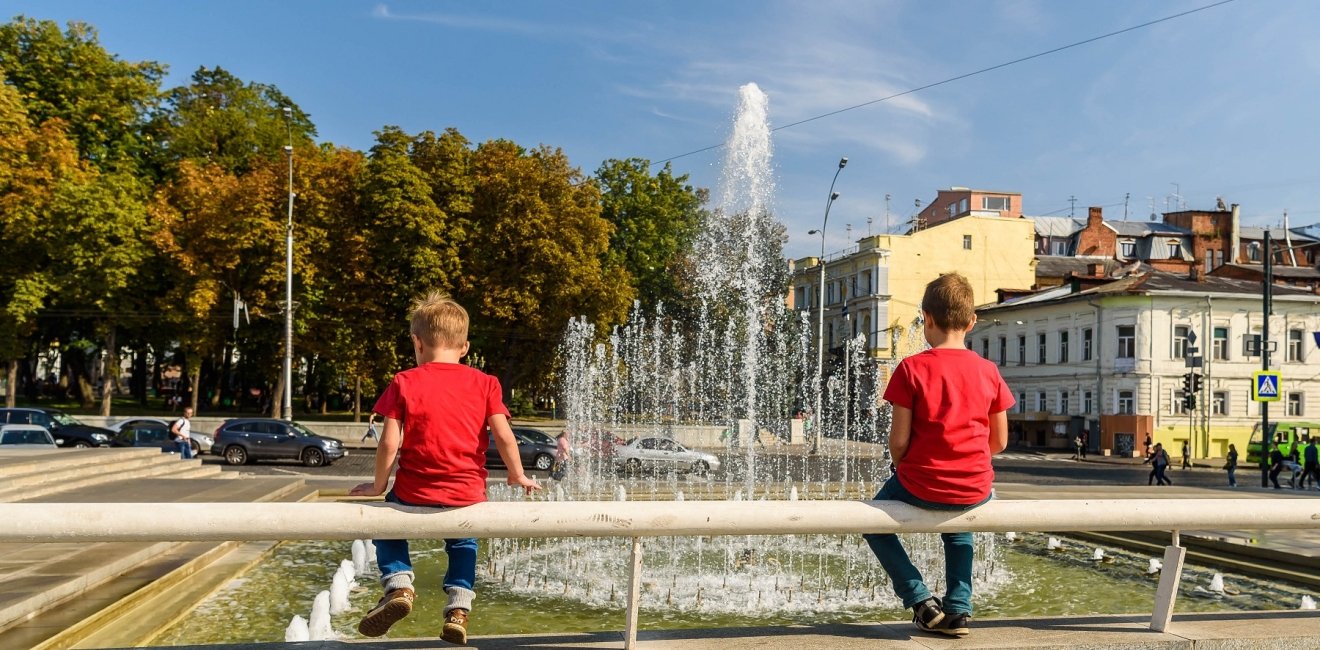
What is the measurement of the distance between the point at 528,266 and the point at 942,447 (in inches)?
1472

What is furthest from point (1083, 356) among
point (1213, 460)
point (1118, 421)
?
point (1213, 460)

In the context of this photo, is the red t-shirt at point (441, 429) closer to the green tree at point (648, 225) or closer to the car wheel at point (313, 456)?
the car wheel at point (313, 456)

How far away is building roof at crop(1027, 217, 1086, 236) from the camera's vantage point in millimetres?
82169

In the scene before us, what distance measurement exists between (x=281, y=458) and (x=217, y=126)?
956 inches

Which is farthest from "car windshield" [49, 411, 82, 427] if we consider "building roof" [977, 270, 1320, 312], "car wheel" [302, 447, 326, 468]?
Result: "building roof" [977, 270, 1320, 312]

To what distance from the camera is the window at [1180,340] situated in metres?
50.8

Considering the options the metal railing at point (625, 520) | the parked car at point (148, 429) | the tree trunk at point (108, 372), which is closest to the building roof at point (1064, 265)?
the tree trunk at point (108, 372)

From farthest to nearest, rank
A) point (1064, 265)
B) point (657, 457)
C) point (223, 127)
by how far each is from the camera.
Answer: point (1064, 265)
point (223, 127)
point (657, 457)

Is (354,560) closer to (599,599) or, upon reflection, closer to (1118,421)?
(599,599)

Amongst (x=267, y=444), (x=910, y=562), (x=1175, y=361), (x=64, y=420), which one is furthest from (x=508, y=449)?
(x=1175, y=361)

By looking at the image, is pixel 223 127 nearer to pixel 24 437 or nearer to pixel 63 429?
pixel 63 429

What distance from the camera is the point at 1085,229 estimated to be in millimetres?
78000

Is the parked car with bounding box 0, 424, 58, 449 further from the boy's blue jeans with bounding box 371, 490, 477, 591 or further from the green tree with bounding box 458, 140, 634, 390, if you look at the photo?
the boy's blue jeans with bounding box 371, 490, 477, 591

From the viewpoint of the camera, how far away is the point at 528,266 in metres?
41.0
